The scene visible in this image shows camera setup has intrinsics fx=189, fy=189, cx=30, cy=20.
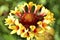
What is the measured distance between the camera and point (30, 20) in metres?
0.76

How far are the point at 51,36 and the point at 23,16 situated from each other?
5.5 inches

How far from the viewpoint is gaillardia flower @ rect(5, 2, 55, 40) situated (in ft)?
2.39

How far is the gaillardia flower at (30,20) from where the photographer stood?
727 millimetres

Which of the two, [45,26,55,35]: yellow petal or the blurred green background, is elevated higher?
the blurred green background

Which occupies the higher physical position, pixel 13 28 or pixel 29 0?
pixel 29 0

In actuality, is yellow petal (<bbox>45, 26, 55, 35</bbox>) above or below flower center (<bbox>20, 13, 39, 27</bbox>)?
below

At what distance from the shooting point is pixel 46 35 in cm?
75

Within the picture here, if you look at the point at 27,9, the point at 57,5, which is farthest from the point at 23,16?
the point at 57,5

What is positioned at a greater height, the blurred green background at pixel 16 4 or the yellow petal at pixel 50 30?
the blurred green background at pixel 16 4

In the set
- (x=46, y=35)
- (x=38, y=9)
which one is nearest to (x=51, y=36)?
(x=46, y=35)

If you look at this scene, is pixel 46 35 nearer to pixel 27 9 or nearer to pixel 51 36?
pixel 51 36

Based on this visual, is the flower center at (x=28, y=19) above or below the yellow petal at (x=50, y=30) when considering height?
above

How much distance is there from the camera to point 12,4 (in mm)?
805

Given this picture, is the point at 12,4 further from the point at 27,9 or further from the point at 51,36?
the point at 51,36
